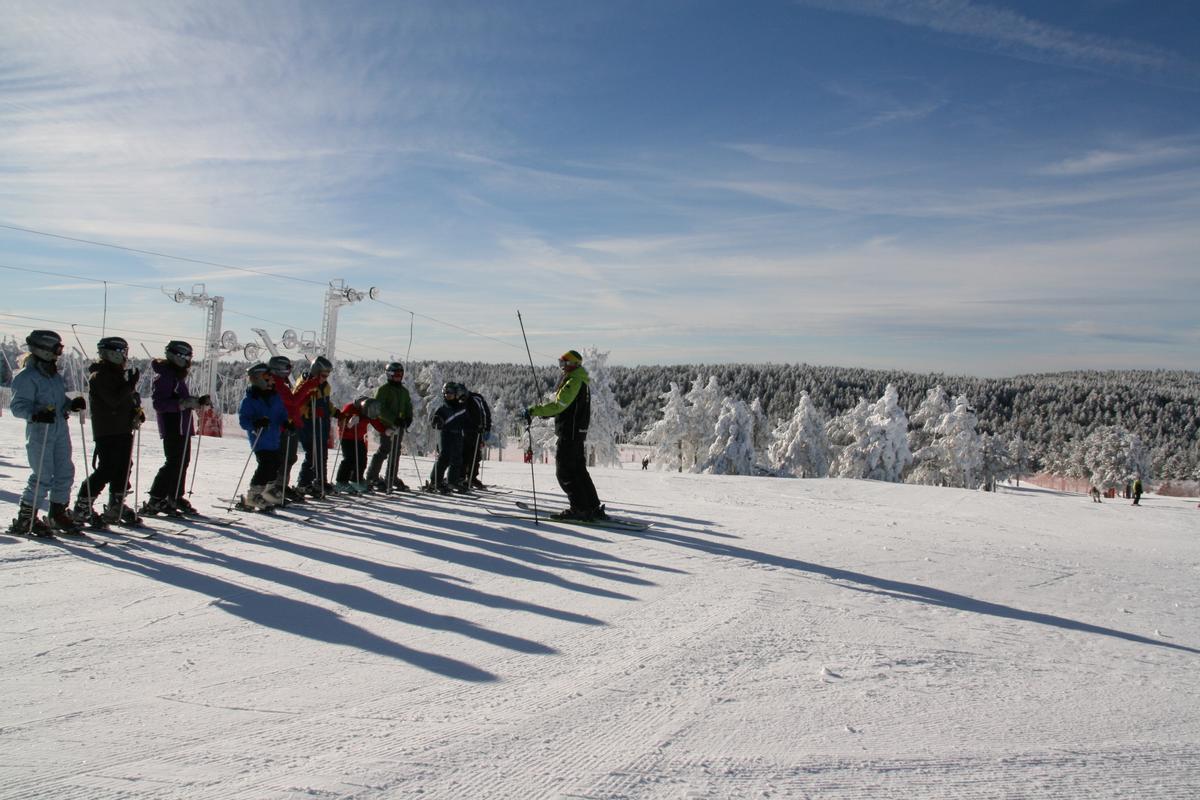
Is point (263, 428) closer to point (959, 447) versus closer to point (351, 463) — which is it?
point (351, 463)

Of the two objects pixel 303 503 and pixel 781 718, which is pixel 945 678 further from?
pixel 303 503

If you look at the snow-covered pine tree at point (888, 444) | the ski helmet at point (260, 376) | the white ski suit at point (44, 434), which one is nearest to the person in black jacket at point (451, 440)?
the ski helmet at point (260, 376)

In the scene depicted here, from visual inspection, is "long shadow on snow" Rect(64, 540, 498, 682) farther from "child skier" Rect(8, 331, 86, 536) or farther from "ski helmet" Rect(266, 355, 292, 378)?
"ski helmet" Rect(266, 355, 292, 378)

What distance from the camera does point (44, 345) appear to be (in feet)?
23.2

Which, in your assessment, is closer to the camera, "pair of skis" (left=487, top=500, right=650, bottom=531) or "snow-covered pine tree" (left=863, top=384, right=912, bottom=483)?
"pair of skis" (left=487, top=500, right=650, bottom=531)

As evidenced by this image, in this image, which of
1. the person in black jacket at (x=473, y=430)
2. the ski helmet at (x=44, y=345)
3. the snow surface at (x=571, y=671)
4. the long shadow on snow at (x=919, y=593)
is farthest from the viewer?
the person in black jacket at (x=473, y=430)

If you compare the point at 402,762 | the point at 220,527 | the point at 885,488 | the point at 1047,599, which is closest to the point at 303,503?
the point at 220,527

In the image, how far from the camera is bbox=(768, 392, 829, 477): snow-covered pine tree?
5494 centimetres

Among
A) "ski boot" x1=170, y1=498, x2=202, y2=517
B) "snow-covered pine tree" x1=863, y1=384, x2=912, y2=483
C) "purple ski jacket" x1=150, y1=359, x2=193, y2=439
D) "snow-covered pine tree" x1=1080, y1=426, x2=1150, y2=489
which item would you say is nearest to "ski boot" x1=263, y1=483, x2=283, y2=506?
"ski boot" x1=170, y1=498, x2=202, y2=517

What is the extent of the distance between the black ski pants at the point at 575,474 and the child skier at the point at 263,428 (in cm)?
353

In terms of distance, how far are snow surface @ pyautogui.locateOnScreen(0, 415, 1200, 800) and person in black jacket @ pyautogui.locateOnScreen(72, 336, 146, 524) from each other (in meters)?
0.80

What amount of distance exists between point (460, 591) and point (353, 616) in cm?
105

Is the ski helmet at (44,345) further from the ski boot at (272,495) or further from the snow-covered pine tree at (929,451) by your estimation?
the snow-covered pine tree at (929,451)

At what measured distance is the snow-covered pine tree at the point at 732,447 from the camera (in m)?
50.4
